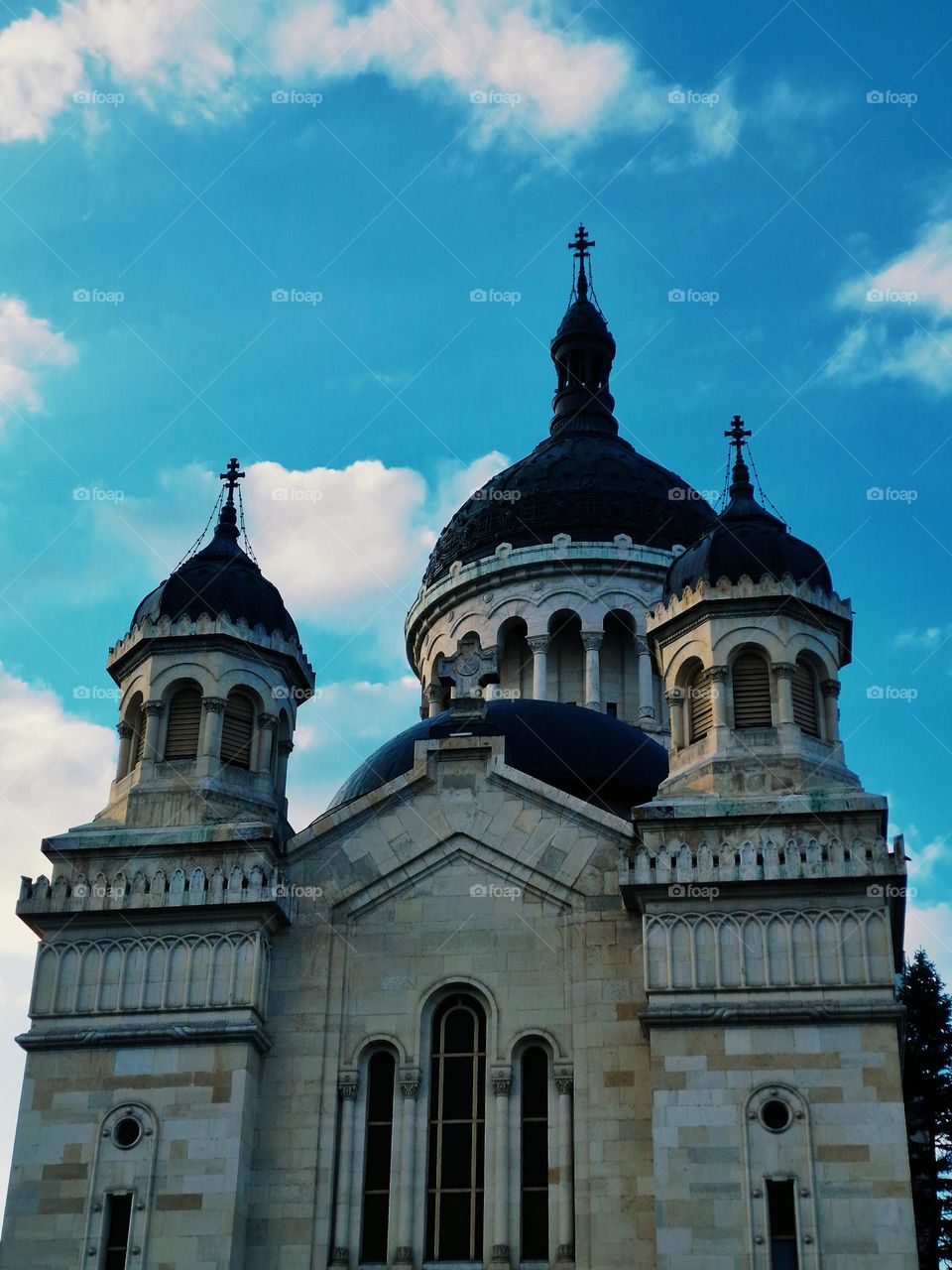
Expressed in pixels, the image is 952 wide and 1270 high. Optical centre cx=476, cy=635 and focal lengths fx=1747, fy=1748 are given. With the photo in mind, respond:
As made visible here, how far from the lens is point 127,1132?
26.0 meters

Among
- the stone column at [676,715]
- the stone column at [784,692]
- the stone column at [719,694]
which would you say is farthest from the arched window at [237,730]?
the stone column at [784,692]

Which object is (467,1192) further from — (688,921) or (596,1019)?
(688,921)

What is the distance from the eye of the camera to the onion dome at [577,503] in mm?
46031

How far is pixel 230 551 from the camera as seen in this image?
3281 cm

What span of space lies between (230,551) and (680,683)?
901 centimetres

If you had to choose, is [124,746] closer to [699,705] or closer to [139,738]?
[139,738]

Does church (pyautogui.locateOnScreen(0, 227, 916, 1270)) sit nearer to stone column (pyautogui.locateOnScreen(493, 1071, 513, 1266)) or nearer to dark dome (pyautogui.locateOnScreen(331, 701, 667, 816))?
stone column (pyautogui.locateOnScreen(493, 1071, 513, 1266))

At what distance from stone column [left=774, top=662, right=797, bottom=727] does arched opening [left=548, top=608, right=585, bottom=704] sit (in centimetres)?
1531

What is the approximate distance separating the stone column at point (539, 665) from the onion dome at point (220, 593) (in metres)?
12.3

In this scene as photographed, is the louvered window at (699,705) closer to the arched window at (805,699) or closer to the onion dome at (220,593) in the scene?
the arched window at (805,699)

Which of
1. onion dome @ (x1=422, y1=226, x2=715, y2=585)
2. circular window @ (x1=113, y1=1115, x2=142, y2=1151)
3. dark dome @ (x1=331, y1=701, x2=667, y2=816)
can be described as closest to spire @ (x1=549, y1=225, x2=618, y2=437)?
onion dome @ (x1=422, y1=226, x2=715, y2=585)

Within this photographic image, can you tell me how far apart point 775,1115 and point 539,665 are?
20.6m

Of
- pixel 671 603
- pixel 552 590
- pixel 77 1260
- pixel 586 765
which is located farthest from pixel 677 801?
pixel 552 590

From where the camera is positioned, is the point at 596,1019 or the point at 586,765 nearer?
the point at 596,1019
